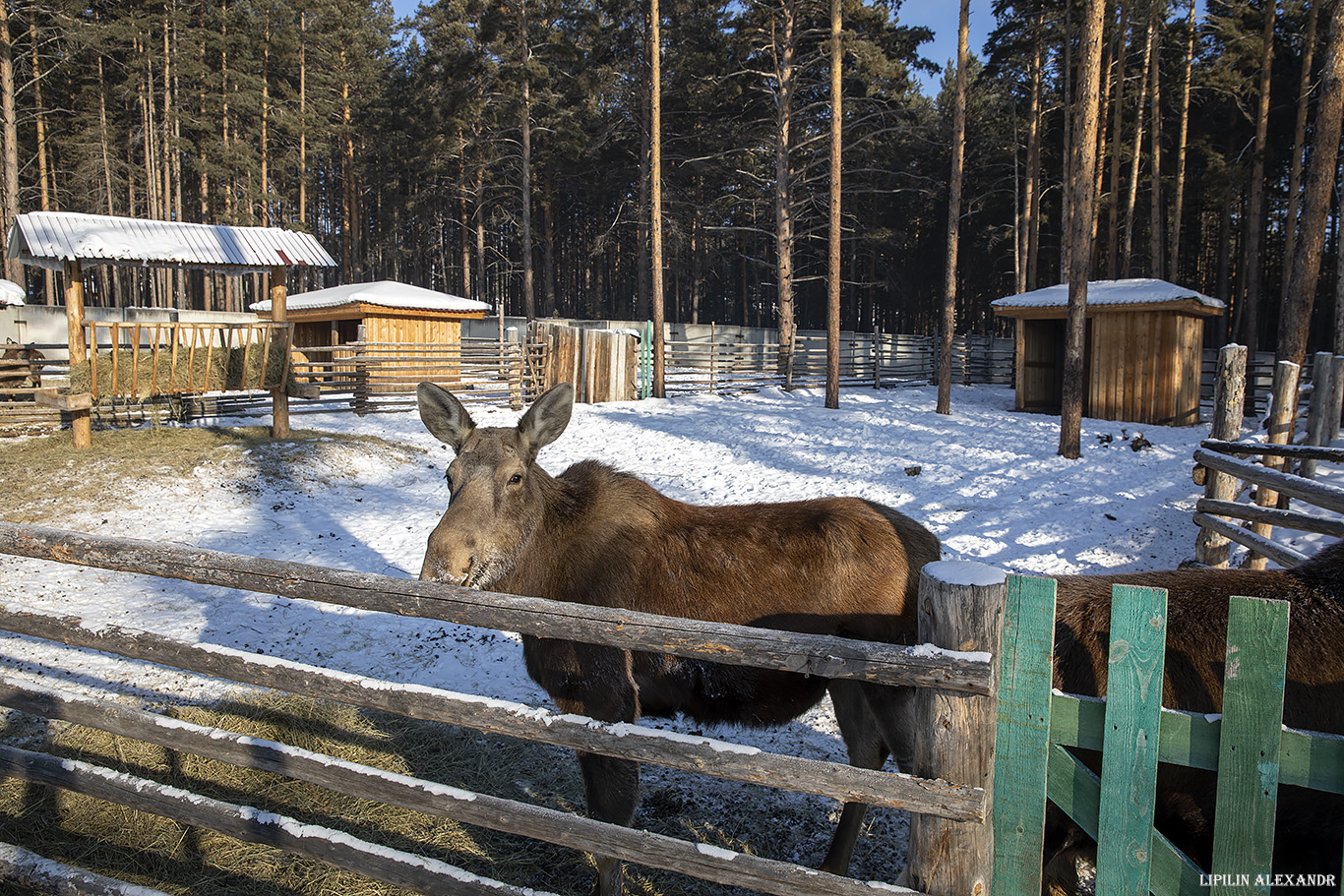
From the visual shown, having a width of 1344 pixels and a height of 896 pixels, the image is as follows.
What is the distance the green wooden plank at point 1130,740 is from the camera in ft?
5.82

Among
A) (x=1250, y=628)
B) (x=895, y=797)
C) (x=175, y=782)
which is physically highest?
(x=1250, y=628)

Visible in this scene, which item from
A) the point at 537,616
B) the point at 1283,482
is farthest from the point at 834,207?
the point at 537,616

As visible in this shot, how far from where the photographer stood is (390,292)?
23.6 meters

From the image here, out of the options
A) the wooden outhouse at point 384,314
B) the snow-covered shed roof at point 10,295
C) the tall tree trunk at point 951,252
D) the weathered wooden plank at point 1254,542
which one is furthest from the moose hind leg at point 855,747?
the snow-covered shed roof at point 10,295

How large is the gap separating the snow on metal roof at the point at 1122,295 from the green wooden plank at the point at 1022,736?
18414 mm

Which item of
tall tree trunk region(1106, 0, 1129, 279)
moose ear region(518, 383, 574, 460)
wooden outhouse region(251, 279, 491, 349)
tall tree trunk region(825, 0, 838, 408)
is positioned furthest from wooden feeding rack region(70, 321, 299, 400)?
tall tree trunk region(1106, 0, 1129, 279)

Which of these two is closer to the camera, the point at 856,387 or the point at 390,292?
the point at 390,292

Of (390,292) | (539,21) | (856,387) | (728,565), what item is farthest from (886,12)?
(728,565)

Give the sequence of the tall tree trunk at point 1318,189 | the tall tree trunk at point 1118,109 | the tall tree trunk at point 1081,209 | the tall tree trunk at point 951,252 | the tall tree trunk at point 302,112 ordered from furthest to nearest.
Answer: the tall tree trunk at point 302,112
the tall tree trunk at point 1118,109
the tall tree trunk at point 951,252
the tall tree trunk at point 1081,209
the tall tree trunk at point 1318,189

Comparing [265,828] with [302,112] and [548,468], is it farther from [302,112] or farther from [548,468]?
[302,112]

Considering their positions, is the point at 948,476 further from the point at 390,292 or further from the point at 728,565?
the point at 390,292

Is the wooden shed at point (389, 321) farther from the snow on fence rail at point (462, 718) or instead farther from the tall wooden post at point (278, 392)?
the snow on fence rail at point (462, 718)

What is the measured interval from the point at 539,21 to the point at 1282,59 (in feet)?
96.9

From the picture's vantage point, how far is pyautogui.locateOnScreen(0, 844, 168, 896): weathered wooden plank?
8.34ft
